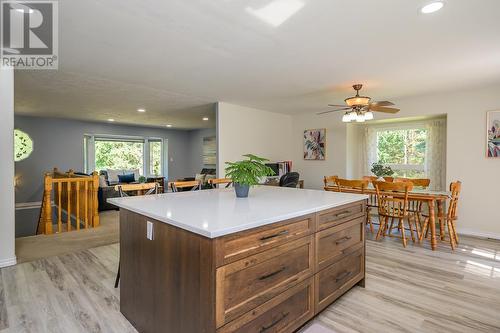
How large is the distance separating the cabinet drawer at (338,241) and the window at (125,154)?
26.9 feet

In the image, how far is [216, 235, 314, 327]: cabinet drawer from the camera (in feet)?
4.22

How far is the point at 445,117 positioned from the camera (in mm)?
4766

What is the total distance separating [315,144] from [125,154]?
6.33 m

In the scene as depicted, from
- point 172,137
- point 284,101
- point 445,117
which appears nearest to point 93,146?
point 172,137

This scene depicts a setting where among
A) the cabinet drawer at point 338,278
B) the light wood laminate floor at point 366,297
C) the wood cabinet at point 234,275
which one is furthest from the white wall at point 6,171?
the cabinet drawer at point 338,278

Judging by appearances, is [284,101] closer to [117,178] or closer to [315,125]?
[315,125]

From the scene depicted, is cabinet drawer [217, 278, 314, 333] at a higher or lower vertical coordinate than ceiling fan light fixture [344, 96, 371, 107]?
lower

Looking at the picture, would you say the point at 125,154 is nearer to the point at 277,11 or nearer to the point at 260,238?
the point at 277,11

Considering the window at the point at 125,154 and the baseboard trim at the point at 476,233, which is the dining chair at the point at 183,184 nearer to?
the baseboard trim at the point at 476,233

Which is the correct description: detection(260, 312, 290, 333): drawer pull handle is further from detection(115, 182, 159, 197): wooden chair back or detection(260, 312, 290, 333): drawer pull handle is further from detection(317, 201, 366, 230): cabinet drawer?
detection(115, 182, 159, 197): wooden chair back

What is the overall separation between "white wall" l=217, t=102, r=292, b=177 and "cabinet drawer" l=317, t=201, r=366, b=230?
323 centimetres

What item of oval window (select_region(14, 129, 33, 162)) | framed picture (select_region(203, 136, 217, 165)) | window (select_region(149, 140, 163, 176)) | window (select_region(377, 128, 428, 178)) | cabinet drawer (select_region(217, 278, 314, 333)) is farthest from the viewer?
window (select_region(149, 140, 163, 176))

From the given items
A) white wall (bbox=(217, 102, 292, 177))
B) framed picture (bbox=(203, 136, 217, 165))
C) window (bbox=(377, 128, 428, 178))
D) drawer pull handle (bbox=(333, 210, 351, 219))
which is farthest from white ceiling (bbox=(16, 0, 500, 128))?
framed picture (bbox=(203, 136, 217, 165))

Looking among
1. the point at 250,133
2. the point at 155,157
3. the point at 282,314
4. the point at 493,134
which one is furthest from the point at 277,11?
the point at 155,157
